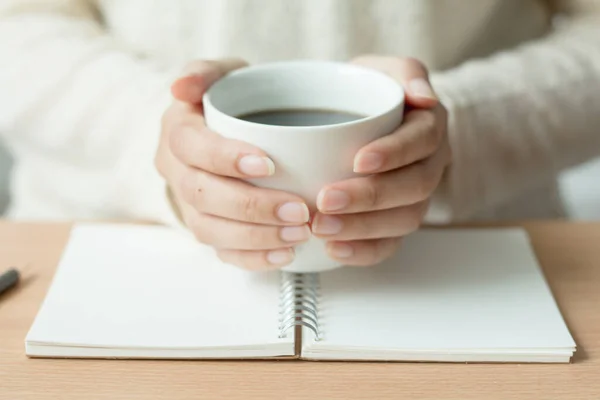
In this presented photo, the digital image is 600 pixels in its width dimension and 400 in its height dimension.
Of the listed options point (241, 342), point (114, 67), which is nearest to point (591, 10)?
point (114, 67)

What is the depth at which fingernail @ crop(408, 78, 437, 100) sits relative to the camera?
50 cm

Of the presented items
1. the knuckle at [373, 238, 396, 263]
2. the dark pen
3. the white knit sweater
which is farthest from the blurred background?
the dark pen

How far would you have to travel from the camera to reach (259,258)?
489 mm

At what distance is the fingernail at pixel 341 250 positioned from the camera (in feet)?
1.57

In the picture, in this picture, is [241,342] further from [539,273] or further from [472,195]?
[472,195]

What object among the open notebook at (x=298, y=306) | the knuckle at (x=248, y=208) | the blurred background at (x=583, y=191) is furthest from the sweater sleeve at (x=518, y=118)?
the blurred background at (x=583, y=191)

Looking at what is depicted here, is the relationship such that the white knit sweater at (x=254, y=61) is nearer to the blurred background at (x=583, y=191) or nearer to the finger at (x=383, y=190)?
the finger at (x=383, y=190)

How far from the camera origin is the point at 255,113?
1.70 feet

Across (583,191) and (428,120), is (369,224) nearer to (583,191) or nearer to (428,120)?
(428,120)

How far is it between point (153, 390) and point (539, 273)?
0.28 metres

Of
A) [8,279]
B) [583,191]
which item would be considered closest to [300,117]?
[8,279]

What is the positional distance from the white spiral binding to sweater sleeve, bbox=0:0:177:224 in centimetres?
20

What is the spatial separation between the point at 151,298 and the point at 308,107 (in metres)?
0.16

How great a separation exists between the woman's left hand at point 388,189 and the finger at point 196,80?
0.12 metres
